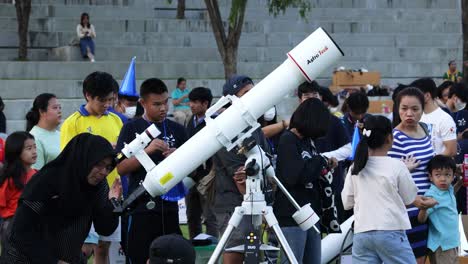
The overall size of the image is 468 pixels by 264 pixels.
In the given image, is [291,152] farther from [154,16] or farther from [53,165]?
[154,16]

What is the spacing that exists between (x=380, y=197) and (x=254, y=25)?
21174mm

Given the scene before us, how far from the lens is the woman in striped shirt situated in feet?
27.3

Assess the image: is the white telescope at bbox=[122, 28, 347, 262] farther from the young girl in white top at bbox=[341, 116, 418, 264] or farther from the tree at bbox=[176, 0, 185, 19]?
the tree at bbox=[176, 0, 185, 19]

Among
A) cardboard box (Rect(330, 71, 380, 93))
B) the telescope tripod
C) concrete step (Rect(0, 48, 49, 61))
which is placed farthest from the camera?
concrete step (Rect(0, 48, 49, 61))

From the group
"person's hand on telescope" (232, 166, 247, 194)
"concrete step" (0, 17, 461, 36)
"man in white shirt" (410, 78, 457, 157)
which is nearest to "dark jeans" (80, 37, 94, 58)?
"concrete step" (0, 17, 461, 36)

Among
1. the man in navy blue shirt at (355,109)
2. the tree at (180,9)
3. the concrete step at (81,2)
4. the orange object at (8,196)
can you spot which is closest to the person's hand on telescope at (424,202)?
the man in navy blue shirt at (355,109)

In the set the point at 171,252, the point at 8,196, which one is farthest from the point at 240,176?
the point at 8,196

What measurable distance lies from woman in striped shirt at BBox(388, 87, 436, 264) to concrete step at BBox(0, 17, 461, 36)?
19.0m

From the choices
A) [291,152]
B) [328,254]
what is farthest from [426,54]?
[291,152]

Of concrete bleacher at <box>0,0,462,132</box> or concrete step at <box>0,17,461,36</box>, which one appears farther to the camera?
concrete step at <box>0,17,461,36</box>

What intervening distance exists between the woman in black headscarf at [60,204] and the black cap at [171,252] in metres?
1.16

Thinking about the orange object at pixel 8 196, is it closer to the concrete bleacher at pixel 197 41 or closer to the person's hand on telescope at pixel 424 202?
the person's hand on telescope at pixel 424 202

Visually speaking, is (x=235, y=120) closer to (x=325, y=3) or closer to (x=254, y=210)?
(x=254, y=210)

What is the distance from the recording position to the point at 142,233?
308 inches
